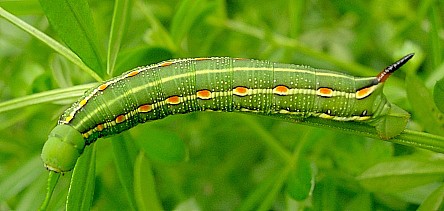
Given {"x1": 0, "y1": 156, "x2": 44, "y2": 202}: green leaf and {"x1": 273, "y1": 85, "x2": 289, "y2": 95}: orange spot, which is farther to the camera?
{"x1": 0, "y1": 156, "x2": 44, "y2": 202}: green leaf

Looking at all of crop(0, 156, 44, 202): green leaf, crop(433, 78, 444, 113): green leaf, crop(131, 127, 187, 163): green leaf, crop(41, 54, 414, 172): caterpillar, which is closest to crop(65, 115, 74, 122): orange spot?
crop(41, 54, 414, 172): caterpillar

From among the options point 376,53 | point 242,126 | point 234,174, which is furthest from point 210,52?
point 376,53

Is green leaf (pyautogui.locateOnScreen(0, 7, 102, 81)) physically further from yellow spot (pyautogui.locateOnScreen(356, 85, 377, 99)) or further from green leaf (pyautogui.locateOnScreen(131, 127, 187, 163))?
yellow spot (pyautogui.locateOnScreen(356, 85, 377, 99))

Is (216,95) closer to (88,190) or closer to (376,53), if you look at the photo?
(88,190)

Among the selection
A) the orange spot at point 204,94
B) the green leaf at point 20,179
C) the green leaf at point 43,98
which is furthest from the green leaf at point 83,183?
the green leaf at point 20,179

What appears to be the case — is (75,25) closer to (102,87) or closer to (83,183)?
(102,87)

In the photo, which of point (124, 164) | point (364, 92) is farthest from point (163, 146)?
point (364, 92)
